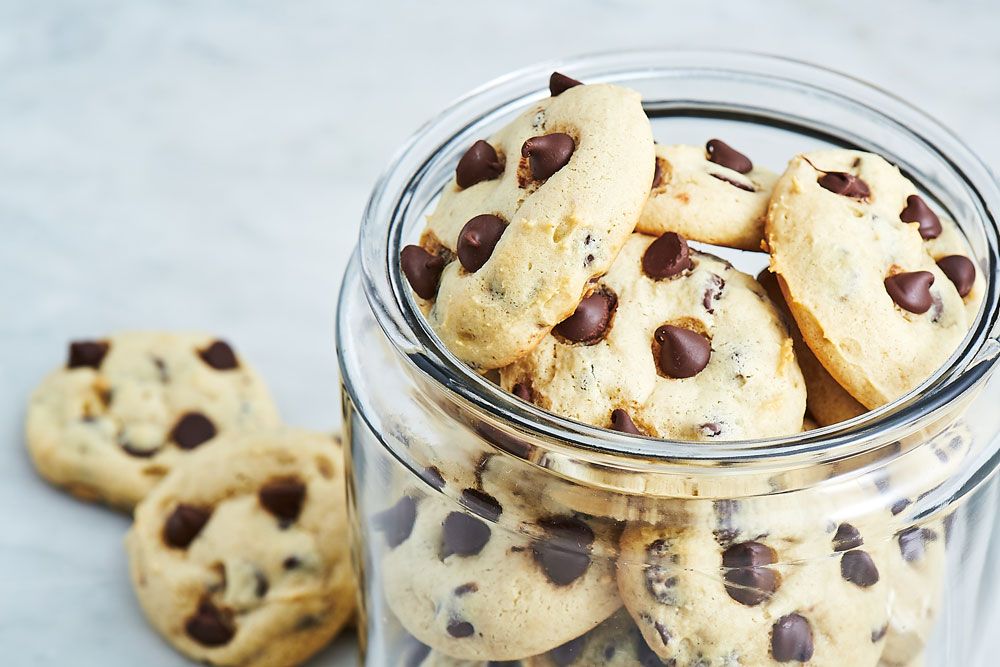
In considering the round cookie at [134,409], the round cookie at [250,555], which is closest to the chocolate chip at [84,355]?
the round cookie at [134,409]

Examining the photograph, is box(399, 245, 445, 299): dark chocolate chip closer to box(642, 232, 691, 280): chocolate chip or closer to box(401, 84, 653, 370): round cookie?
box(401, 84, 653, 370): round cookie

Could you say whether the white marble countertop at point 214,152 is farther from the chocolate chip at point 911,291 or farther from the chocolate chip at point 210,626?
the chocolate chip at point 911,291

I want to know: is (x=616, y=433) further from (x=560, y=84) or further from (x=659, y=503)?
(x=560, y=84)

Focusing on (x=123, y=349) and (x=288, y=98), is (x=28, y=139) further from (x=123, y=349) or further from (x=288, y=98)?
(x=123, y=349)

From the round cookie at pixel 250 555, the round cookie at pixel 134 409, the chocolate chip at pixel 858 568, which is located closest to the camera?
the chocolate chip at pixel 858 568

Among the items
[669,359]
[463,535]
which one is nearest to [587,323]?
[669,359]

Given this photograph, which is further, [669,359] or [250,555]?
[250,555]

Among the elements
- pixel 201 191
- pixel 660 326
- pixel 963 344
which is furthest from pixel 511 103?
pixel 201 191
